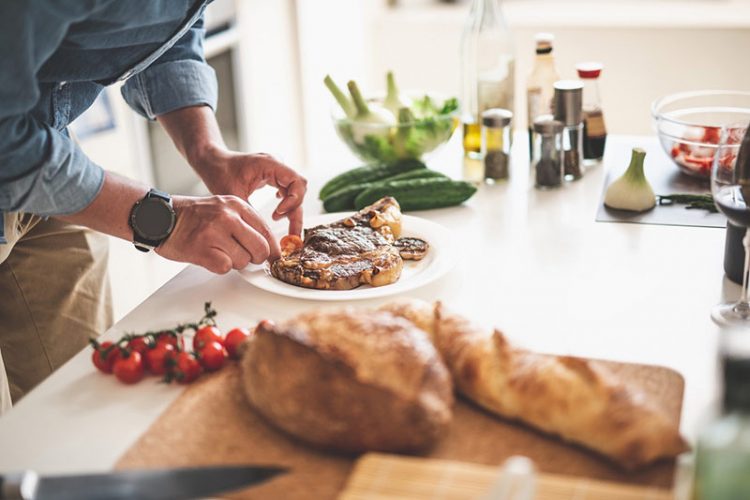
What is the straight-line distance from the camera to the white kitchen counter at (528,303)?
1.10 meters

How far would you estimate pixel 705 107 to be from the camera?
213cm

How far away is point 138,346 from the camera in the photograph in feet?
→ 4.00

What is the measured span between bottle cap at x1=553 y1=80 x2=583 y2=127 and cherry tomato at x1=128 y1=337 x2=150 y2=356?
1.08 meters

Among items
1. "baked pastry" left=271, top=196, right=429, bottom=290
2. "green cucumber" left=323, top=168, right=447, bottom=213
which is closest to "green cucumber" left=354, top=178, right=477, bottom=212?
"green cucumber" left=323, top=168, right=447, bottom=213

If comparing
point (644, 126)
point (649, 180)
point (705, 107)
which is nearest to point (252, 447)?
point (649, 180)

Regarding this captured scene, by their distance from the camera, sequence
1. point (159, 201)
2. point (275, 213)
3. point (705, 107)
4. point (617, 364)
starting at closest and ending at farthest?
point (617, 364)
point (159, 201)
point (275, 213)
point (705, 107)

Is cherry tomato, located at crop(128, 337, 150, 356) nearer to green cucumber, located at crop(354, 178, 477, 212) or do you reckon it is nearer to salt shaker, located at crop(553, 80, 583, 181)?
green cucumber, located at crop(354, 178, 477, 212)

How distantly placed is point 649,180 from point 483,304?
0.70 meters

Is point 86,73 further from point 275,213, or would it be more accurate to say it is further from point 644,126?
point 644,126

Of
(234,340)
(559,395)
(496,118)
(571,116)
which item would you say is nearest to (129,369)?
(234,340)

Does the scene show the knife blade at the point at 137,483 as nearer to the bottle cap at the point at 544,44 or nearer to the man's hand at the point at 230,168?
the man's hand at the point at 230,168

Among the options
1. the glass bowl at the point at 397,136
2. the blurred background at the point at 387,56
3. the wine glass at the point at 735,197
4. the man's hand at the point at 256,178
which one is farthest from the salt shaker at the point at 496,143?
the blurred background at the point at 387,56

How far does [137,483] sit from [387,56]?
334 centimetres

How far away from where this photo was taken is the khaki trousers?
1850 mm
